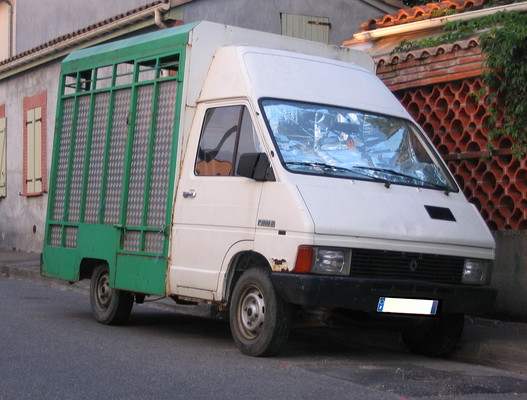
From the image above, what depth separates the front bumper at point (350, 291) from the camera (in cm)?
733

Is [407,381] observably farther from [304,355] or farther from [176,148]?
[176,148]

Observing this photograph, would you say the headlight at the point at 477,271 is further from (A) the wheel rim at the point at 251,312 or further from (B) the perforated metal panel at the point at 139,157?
(B) the perforated metal panel at the point at 139,157

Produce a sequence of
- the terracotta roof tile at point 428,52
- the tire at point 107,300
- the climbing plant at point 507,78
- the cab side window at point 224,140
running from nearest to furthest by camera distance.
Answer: the cab side window at point 224,140 → the tire at point 107,300 → the climbing plant at point 507,78 → the terracotta roof tile at point 428,52

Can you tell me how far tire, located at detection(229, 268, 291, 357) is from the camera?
7.59m

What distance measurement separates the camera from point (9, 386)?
6.39m

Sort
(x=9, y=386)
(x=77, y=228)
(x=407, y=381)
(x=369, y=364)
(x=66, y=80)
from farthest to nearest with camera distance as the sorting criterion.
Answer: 1. (x=66, y=80)
2. (x=77, y=228)
3. (x=369, y=364)
4. (x=407, y=381)
5. (x=9, y=386)

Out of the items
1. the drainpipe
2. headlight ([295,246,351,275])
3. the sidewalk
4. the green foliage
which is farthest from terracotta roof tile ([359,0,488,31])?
the drainpipe

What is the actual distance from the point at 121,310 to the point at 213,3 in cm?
880

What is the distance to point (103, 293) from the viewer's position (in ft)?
33.3

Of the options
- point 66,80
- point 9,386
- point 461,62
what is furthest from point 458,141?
point 9,386

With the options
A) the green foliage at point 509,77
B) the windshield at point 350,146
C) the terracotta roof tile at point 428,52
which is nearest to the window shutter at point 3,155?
the terracotta roof tile at point 428,52

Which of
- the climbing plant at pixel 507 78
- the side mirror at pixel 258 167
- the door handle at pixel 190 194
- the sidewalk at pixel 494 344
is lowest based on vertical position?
the sidewalk at pixel 494 344

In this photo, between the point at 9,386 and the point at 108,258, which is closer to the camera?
the point at 9,386

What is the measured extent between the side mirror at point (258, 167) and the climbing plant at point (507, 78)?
3.34 meters
